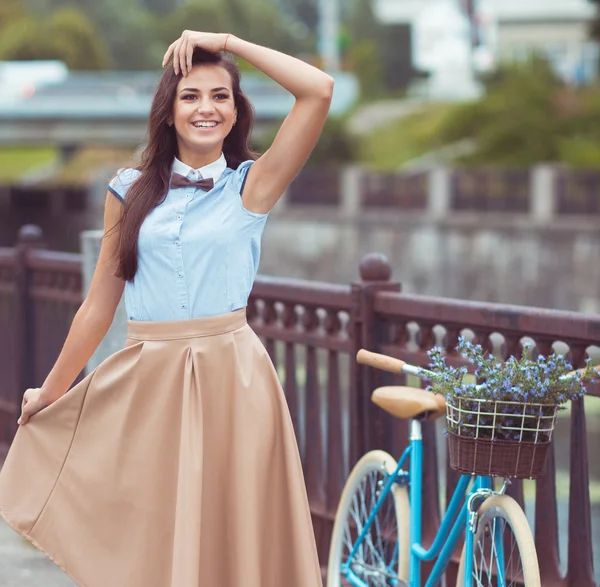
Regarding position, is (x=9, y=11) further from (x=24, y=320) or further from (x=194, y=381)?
(x=194, y=381)

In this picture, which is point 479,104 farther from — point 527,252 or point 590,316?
point 590,316

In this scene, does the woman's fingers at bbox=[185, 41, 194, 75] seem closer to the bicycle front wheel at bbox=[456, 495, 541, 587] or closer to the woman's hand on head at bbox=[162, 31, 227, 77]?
the woman's hand on head at bbox=[162, 31, 227, 77]

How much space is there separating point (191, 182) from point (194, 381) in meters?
0.53

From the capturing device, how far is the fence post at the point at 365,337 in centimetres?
506

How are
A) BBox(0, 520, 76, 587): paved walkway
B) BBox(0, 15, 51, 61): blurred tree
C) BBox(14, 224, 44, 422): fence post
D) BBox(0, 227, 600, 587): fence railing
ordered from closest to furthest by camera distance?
BBox(0, 227, 600, 587): fence railing < BBox(0, 520, 76, 587): paved walkway < BBox(14, 224, 44, 422): fence post < BBox(0, 15, 51, 61): blurred tree

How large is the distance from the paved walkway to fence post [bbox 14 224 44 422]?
1814 mm

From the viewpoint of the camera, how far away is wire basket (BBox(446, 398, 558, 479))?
10.8ft

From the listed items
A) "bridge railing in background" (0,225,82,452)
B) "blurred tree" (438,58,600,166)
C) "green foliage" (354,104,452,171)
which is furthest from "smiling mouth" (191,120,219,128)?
"green foliage" (354,104,452,171)

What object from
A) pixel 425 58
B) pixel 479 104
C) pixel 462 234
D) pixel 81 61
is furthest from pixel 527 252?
pixel 81 61

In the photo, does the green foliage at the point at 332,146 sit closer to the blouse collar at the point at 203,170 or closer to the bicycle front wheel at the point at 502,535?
the blouse collar at the point at 203,170

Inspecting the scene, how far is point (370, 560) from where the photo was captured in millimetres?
4699

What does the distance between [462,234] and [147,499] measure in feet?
95.1

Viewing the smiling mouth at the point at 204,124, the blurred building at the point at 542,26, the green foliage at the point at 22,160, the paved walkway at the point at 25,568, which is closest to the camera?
the smiling mouth at the point at 204,124

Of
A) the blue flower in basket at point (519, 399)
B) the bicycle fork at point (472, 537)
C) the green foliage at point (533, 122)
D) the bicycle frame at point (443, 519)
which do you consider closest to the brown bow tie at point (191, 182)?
the blue flower in basket at point (519, 399)
